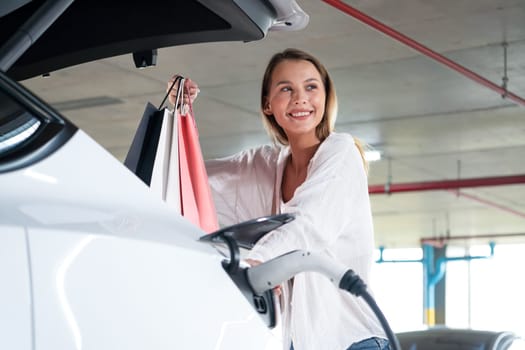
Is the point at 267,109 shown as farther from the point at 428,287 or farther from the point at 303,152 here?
the point at 428,287

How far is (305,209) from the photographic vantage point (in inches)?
80.4

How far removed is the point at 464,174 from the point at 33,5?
42.2 ft

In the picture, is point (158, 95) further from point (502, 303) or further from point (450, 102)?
point (502, 303)

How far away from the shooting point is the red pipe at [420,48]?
7.11 metres

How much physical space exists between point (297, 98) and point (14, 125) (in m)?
1.30

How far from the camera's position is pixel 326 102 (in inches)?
103

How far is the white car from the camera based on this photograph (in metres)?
1.15

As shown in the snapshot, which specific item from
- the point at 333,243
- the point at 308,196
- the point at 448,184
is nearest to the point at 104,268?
the point at 308,196

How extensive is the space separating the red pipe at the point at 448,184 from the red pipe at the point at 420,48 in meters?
4.22

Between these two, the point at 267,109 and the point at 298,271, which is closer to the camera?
the point at 298,271

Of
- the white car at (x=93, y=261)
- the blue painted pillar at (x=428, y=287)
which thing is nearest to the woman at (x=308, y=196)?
the white car at (x=93, y=261)

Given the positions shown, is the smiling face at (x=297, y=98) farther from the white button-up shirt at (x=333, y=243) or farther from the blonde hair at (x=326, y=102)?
the white button-up shirt at (x=333, y=243)

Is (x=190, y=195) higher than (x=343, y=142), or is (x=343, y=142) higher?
(x=343, y=142)

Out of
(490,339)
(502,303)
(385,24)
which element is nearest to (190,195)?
(490,339)
